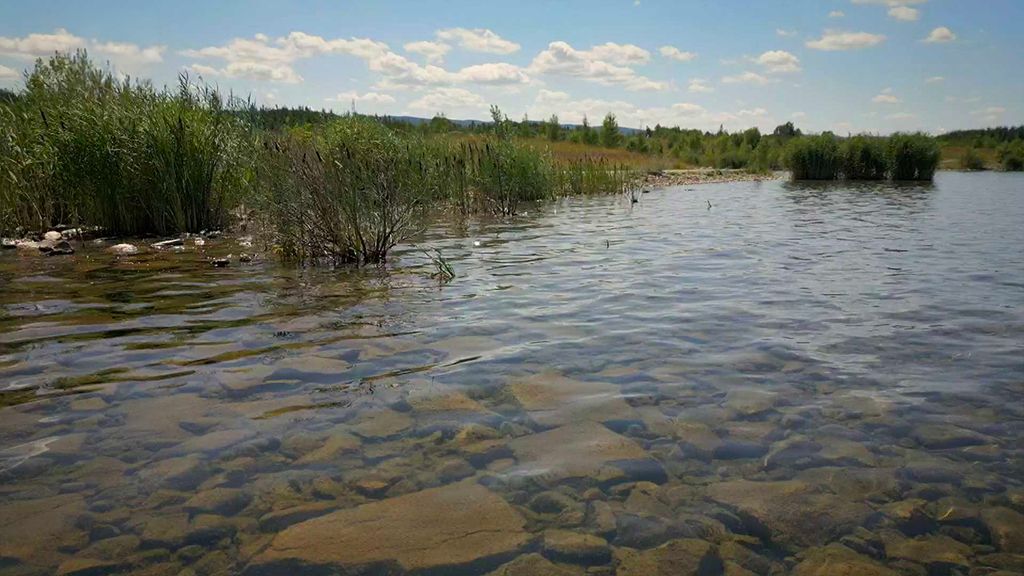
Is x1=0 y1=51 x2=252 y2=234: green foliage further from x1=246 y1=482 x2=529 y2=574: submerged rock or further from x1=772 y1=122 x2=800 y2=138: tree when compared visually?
x1=772 y1=122 x2=800 y2=138: tree

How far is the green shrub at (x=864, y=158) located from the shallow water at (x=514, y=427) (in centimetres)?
2963

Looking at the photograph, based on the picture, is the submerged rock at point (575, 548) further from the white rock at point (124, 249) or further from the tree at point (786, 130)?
the tree at point (786, 130)

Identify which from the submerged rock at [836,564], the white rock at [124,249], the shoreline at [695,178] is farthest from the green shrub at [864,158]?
the submerged rock at [836,564]

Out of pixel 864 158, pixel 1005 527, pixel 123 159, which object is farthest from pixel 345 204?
pixel 864 158

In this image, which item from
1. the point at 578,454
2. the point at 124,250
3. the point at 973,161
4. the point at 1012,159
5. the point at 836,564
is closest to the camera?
the point at 836,564

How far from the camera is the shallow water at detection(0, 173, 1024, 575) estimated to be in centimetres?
265

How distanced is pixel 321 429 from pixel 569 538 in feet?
5.49

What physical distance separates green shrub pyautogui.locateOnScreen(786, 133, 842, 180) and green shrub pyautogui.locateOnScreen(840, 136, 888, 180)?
0.47 metres

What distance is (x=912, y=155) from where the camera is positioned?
3309cm

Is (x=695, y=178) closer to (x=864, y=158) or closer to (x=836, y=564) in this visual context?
(x=864, y=158)

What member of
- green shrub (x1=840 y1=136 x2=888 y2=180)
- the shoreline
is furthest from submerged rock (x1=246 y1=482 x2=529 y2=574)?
green shrub (x1=840 y1=136 x2=888 y2=180)

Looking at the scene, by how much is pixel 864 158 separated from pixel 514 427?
1427 inches

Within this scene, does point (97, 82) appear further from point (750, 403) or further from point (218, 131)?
point (750, 403)

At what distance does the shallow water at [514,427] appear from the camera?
2646mm
